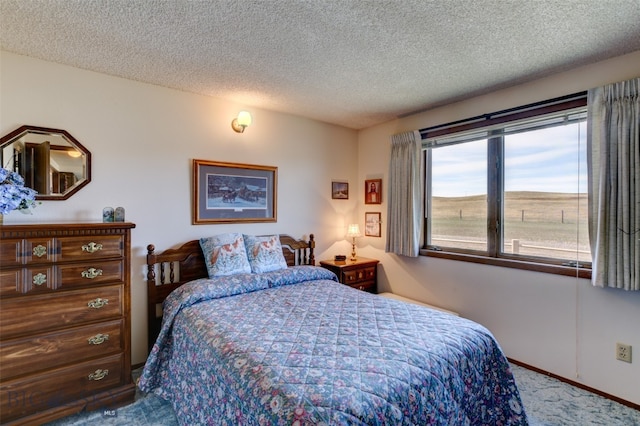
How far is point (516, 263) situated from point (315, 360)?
2150mm

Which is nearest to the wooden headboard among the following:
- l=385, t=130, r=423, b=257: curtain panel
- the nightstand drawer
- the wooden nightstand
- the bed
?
the bed

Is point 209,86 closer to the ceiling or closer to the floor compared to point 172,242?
closer to the ceiling

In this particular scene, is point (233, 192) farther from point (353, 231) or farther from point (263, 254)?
point (353, 231)

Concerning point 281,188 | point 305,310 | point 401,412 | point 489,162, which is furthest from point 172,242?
point 489,162

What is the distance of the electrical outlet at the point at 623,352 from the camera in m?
2.15

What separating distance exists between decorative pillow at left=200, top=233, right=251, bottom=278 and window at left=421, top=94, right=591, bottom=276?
196cm

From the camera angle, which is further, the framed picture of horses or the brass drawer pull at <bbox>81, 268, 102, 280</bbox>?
the framed picture of horses

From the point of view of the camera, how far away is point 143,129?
2678 mm

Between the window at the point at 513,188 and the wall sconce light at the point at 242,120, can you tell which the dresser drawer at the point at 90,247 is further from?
the window at the point at 513,188

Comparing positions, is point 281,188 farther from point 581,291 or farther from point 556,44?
point 581,291

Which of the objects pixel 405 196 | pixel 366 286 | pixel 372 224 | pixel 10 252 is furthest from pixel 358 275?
pixel 10 252

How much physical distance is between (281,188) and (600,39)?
9.24 ft

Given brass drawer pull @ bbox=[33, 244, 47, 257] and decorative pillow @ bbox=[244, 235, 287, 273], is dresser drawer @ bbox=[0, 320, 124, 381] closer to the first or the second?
brass drawer pull @ bbox=[33, 244, 47, 257]

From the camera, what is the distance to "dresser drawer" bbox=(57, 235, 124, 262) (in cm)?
197
